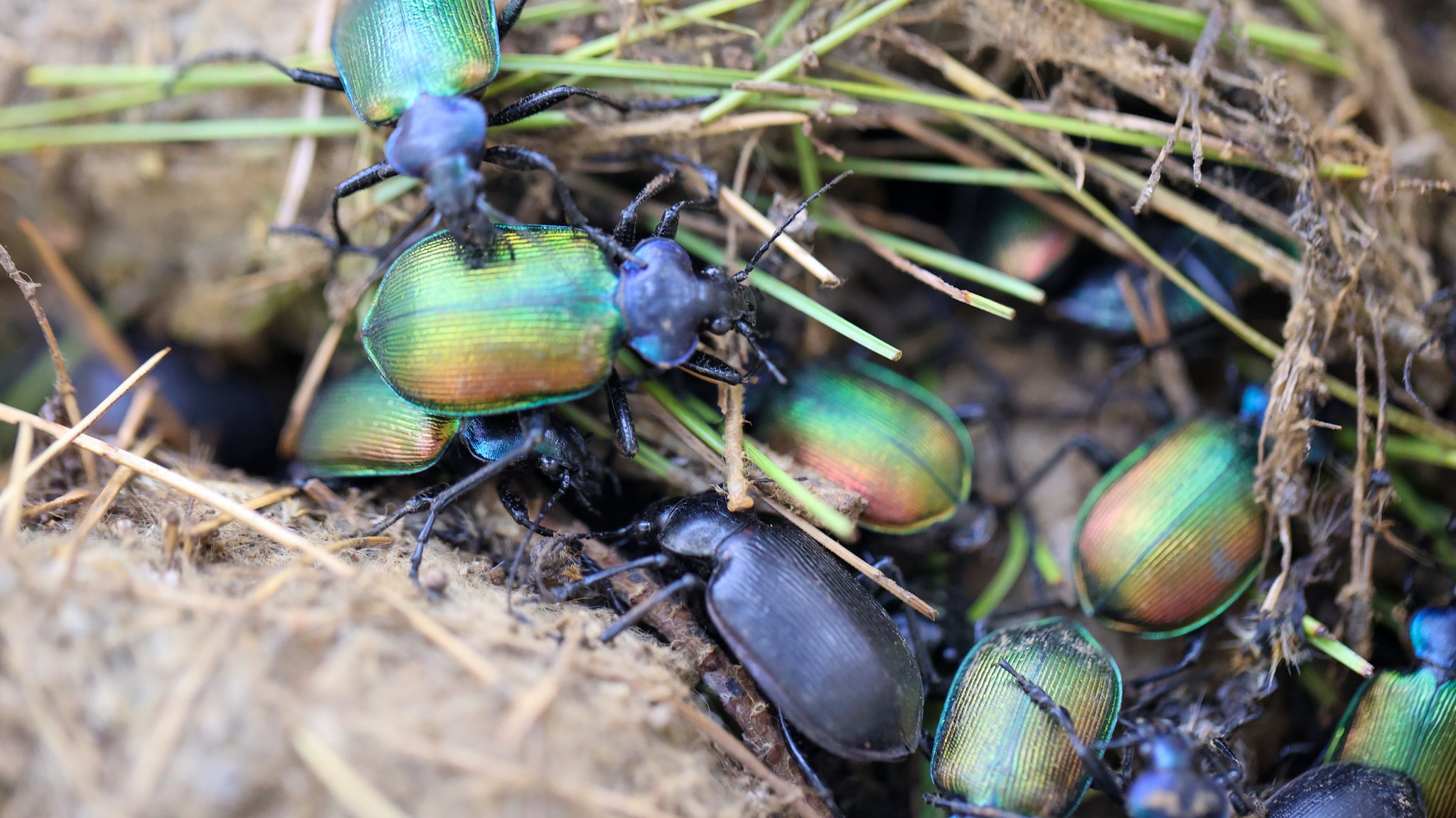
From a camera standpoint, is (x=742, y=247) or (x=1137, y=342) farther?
(x=1137, y=342)

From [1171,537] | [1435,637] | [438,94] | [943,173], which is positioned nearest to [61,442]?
[438,94]

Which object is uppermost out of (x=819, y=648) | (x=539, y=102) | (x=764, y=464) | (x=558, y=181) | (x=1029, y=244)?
(x=539, y=102)

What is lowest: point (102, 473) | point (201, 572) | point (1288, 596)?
point (1288, 596)

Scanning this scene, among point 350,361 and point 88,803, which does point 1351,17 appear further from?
point 88,803

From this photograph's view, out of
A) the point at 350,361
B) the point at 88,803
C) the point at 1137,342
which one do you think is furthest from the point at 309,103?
the point at 1137,342

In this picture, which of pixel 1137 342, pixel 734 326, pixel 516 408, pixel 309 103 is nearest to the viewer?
pixel 516 408

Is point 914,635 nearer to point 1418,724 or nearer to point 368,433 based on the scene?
point 1418,724

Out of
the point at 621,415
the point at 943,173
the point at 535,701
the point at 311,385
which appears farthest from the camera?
the point at 311,385
